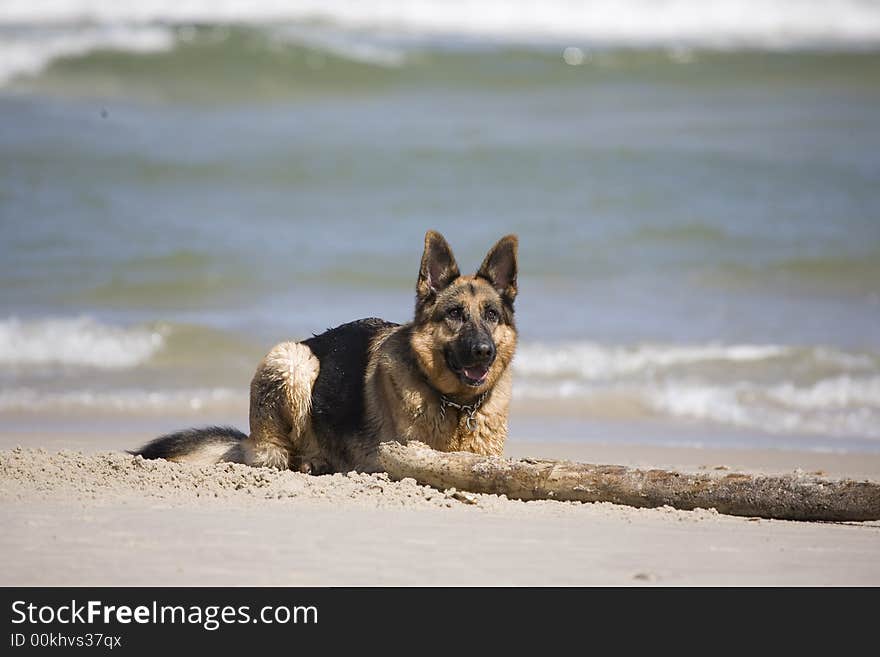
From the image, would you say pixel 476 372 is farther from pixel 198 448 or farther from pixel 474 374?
pixel 198 448

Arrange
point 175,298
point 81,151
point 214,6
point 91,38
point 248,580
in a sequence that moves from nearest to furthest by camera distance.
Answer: point 248,580
point 175,298
point 81,151
point 91,38
point 214,6

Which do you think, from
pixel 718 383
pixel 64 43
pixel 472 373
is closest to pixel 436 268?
pixel 472 373

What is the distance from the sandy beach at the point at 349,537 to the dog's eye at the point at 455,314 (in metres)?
1.09

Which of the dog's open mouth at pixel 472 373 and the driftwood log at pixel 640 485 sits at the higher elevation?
the dog's open mouth at pixel 472 373

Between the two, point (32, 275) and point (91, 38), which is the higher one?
point (91, 38)

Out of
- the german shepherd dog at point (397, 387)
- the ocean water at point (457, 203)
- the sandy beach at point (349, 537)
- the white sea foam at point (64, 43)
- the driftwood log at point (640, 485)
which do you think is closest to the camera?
the sandy beach at point (349, 537)

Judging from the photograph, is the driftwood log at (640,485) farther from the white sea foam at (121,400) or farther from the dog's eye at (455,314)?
the white sea foam at (121,400)

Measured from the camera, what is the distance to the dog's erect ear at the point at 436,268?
8.09 metres

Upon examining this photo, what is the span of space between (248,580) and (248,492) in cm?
198

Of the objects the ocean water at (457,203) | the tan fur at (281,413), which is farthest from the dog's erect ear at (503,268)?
the ocean water at (457,203)

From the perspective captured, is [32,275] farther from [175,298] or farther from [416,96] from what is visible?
[416,96]

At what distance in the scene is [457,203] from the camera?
19906 millimetres

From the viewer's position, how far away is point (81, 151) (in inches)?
824
